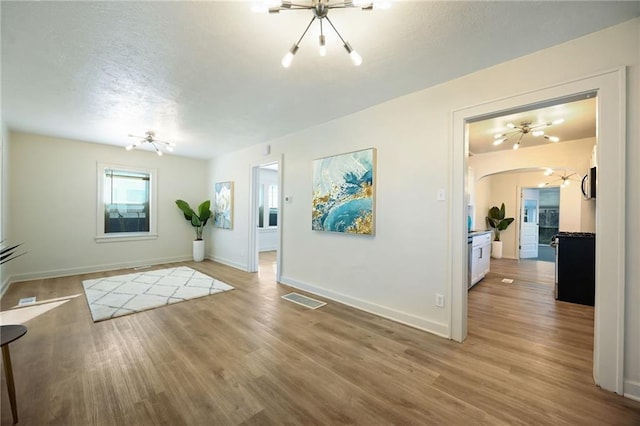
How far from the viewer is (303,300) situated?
11.5ft

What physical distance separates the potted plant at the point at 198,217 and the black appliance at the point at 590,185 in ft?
23.6

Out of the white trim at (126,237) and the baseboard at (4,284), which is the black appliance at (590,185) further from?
the baseboard at (4,284)

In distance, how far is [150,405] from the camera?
5.23ft

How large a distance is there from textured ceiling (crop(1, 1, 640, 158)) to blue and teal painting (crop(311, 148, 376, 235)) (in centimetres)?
67

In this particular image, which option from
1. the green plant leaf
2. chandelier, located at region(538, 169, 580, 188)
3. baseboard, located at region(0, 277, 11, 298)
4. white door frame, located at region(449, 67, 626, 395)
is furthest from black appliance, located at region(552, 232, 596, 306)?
baseboard, located at region(0, 277, 11, 298)

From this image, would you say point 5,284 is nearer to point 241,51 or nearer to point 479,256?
point 241,51

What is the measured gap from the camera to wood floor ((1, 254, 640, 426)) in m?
1.54

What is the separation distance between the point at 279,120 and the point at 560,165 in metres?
5.17

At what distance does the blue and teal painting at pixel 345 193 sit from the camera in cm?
309

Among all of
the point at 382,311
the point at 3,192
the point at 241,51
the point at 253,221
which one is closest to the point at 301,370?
the point at 382,311

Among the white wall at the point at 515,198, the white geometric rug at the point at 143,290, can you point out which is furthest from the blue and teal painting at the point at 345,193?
the white wall at the point at 515,198

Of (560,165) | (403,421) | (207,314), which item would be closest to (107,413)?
(207,314)

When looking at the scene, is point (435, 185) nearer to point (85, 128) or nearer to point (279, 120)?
point (279, 120)

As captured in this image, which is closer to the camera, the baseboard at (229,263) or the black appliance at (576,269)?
the black appliance at (576,269)
